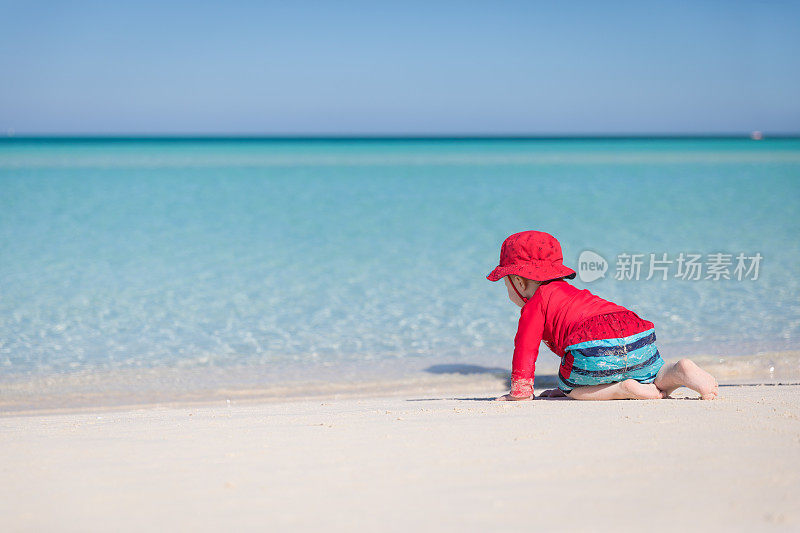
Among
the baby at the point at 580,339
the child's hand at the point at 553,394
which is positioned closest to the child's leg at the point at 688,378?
the baby at the point at 580,339

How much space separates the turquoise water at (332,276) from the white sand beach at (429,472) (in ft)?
8.95

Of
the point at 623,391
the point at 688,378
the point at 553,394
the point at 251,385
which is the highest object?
the point at 688,378

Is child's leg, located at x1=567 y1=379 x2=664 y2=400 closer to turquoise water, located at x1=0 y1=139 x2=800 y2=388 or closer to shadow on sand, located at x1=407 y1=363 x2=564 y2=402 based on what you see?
shadow on sand, located at x1=407 y1=363 x2=564 y2=402

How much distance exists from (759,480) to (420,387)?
3.24 m

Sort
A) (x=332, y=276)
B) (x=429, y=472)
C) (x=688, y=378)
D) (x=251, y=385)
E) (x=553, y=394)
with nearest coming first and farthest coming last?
(x=429, y=472) → (x=688, y=378) → (x=553, y=394) → (x=251, y=385) → (x=332, y=276)

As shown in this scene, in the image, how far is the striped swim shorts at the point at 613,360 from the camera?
10.9 feet

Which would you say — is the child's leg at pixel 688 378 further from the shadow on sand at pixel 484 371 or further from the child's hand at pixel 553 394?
the shadow on sand at pixel 484 371

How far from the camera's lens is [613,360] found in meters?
3.35

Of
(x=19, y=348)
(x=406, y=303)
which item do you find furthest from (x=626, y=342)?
(x=19, y=348)

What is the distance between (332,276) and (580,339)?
19.8 ft

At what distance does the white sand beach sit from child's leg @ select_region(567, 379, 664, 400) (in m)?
0.15

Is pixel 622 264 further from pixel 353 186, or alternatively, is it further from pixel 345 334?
pixel 353 186

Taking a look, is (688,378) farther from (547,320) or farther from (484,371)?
(484,371)

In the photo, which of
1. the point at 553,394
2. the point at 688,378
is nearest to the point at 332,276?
the point at 553,394
